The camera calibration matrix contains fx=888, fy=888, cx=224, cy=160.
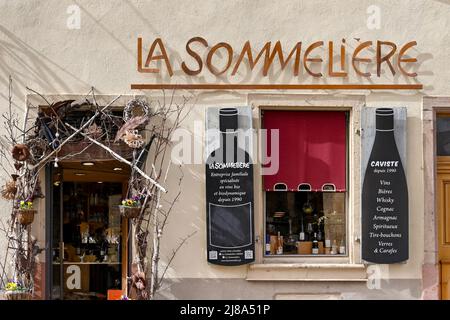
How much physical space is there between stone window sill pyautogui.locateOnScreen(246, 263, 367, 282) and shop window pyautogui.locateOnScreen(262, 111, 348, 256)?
28 centimetres

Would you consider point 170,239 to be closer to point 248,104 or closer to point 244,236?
point 244,236

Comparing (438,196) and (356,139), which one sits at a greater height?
(356,139)

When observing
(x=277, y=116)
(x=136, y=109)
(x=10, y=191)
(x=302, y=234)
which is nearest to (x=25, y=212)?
(x=10, y=191)

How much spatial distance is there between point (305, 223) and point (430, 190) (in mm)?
1483

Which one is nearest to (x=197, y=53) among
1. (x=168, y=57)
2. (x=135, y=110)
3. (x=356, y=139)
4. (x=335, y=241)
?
(x=168, y=57)

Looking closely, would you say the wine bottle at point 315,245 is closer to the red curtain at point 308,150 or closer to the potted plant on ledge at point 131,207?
the red curtain at point 308,150

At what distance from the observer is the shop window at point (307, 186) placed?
10289 mm

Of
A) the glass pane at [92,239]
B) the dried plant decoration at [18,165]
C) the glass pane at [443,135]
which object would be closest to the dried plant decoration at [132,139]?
the dried plant decoration at [18,165]

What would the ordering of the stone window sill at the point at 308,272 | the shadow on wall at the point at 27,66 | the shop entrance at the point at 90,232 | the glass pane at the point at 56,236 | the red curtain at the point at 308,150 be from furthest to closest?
1. the shop entrance at the point at 90,232
2. the glass pane at the point at 56,236
3. the red curtain at the point at 308,150
4. the shadow on wall at the point at 27,66
5. the stone window sill at the point at 308,272

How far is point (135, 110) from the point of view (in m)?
10.1

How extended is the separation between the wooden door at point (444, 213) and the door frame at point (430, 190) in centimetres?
11

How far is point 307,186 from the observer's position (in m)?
10.3

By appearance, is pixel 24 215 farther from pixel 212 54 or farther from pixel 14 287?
pixel 212 54

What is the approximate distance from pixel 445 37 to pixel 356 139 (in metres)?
1.57
